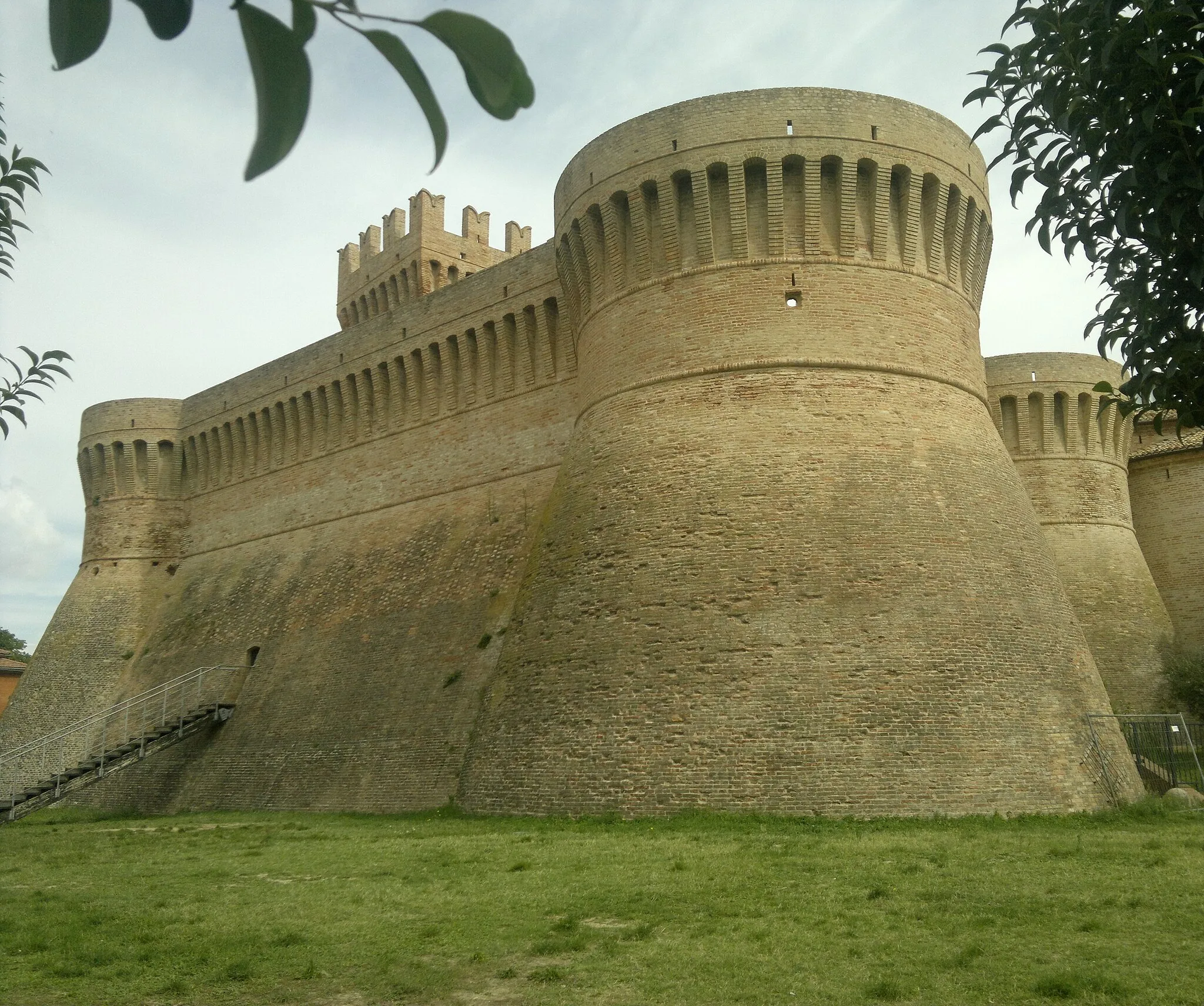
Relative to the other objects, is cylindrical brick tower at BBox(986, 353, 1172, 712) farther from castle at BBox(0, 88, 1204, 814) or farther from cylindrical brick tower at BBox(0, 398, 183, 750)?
cylindrical brick tower at BBox(0, 398, 183, 750)

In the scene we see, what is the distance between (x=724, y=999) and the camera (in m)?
6.05

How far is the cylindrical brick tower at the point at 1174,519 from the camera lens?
24.3 m

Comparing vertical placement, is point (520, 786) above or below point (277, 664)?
below

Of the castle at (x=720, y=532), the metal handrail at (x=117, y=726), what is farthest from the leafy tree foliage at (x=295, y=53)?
the metal handrail at (x=117, y=726)

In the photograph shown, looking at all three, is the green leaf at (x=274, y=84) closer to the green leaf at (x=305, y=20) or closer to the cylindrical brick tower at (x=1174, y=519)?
the green leaf at (x=305, y=20)

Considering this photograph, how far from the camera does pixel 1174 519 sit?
25047 millimetres

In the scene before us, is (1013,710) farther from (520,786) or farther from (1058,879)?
(520,786)

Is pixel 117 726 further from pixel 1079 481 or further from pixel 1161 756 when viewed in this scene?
pixel 1079 481

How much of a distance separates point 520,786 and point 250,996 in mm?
7748

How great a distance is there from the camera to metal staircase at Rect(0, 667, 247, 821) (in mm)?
19609

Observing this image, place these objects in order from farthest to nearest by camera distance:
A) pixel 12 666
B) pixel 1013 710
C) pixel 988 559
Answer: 1. pixel 12 666
2. pixel 988 559
3. pixel 1013 710

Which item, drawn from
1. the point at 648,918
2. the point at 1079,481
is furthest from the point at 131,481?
the point at 648,918

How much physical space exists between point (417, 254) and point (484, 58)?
1238 inches

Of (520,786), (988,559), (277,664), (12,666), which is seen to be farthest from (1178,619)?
(12,666)
